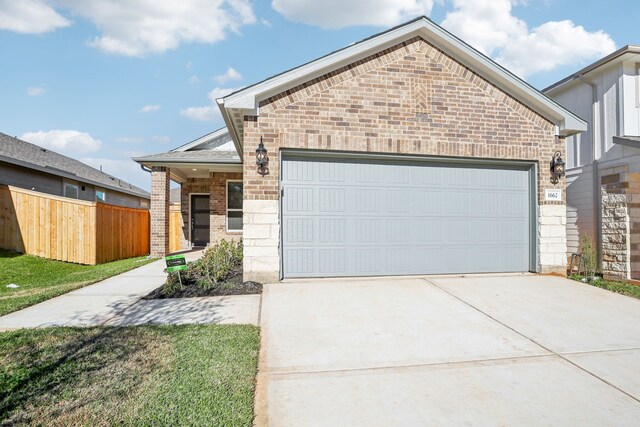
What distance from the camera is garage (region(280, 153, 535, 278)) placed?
21.5 feet

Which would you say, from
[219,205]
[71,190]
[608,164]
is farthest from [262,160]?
[71,190]

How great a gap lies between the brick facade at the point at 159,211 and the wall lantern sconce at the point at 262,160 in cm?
600

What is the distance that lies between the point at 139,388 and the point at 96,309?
9.75ft

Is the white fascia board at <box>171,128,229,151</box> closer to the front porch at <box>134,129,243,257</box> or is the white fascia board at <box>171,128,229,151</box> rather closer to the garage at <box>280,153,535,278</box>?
the front porch at <box>134,129,243,257</box>

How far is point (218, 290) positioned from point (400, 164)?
4372mm

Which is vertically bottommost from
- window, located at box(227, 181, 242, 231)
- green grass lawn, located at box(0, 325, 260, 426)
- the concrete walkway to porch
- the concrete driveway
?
the concrete driveway

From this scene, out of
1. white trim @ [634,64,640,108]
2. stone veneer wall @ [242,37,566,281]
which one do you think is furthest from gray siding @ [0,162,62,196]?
white trim @ [634,64,640,108]

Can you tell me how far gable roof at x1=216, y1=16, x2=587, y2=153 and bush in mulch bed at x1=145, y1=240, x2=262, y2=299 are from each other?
3079mm

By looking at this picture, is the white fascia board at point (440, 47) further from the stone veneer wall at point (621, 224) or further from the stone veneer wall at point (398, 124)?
the stone veneer wall at point (621, 224)

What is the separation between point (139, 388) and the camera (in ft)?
8.35

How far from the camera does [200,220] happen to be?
13836 millimetres

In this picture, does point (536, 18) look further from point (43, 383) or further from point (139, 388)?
point (43, 383)

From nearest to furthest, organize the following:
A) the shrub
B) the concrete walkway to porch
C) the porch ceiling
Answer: the concrete walkway to porch, the shrub, the porch ceiling

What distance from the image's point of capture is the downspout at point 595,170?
8.09 metres
